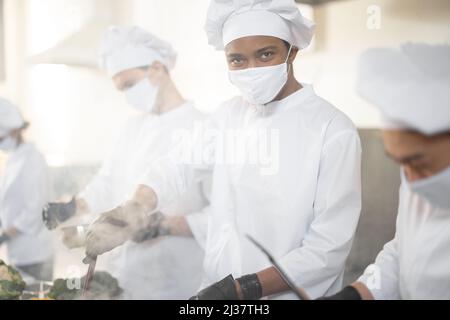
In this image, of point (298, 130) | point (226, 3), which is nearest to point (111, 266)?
point (298, 130)

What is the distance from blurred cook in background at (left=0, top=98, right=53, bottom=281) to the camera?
2.36 metres

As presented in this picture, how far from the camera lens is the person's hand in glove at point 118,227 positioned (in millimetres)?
1981

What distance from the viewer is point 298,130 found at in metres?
1.72

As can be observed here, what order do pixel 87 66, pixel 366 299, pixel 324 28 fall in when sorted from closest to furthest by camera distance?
pixel 366 299 → pixel 324 28 → pixel 87 66

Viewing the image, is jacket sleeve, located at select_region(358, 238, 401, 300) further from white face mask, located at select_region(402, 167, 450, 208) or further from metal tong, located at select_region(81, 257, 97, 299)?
metal tong, located at select_region(81, 257, 97, 299)

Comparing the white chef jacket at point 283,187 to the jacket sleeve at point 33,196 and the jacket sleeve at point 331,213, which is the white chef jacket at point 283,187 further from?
the jacket sleeve at point 33,196

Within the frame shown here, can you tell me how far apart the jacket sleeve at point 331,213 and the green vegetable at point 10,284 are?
3.53ft

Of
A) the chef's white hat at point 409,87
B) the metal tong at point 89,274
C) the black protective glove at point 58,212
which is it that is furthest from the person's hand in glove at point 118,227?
the chef's white hat at point 409,87

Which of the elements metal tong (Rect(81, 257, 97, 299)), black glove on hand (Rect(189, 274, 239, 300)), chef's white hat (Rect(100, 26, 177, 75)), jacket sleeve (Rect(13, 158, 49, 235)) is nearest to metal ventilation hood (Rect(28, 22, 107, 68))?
Result: chef's white hat (Rect(100, 26, 177, 75))

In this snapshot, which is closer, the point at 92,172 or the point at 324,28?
the point at 324,28

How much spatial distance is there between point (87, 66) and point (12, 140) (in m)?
0.54

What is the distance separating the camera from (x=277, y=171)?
1757 mm

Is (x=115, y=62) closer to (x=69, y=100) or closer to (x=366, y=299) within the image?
(x=69, y=100)

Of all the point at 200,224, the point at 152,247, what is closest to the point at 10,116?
the point at 152,247
